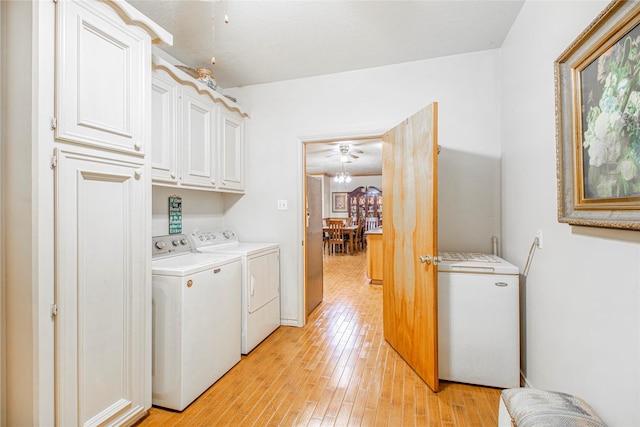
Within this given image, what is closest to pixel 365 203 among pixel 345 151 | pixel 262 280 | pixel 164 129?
pixel 345 151

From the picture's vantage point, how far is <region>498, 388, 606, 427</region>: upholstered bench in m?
1.07

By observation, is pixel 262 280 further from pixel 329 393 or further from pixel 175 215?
pixel 329 393

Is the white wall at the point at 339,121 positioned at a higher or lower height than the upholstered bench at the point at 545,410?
higher

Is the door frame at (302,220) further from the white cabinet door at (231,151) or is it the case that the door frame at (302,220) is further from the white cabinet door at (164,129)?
Answer: the white cabinet door at (164,129)

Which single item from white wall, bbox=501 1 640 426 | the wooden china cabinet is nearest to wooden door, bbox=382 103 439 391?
white wall, bbox=501 1 640 426

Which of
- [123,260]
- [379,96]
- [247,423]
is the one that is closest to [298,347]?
[247,423]

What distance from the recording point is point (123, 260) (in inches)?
63.4

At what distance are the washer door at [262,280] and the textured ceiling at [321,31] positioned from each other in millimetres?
1855

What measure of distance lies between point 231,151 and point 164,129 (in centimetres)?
87

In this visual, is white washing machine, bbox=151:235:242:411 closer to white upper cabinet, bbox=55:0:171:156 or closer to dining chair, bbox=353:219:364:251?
white upper cabinet, bbox=55:0:171:156

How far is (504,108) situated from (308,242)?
230cm

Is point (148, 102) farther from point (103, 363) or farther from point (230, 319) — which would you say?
point (230, 319)

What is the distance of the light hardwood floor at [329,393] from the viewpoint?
5.68ft

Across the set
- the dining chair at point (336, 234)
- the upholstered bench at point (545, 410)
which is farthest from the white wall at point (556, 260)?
the dining chair at point (336, 234)
